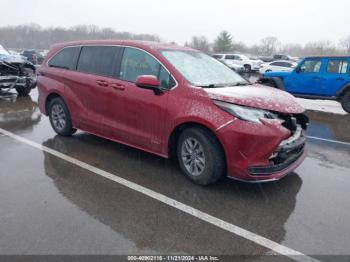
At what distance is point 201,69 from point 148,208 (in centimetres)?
222

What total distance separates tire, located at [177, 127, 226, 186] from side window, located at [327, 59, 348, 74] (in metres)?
7.94

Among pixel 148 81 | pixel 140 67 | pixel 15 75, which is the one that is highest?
pixel 140 67

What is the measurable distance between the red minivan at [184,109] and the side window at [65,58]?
2 centimetres

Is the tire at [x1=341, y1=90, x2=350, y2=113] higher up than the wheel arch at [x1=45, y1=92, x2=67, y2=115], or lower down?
lower down

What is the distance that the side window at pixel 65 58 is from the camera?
6.10 m

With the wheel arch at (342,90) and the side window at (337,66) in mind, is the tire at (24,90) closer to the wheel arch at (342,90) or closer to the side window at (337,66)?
the side window at (337,66)

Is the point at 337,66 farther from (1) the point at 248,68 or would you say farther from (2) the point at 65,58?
(1) the point at 248,68

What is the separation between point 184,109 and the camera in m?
4.28

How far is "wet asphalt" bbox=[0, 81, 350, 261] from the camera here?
3086 millimetres

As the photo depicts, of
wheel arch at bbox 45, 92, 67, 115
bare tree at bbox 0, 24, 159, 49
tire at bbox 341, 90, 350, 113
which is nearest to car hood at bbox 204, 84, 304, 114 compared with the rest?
wheel arch at bbox 45, 92, 67, 115

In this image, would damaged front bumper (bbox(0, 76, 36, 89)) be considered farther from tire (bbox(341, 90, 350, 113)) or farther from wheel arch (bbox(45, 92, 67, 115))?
tire (bbox(341, 90, 350, 113))

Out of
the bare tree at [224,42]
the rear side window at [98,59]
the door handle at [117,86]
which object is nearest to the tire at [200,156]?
the door handle at [117,86]

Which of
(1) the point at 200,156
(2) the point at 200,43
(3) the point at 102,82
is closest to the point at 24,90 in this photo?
(3) the point at 102,82

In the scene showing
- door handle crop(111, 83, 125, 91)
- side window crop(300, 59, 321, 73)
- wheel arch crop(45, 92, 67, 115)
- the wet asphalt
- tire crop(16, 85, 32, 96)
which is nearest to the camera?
the wet asphalt
